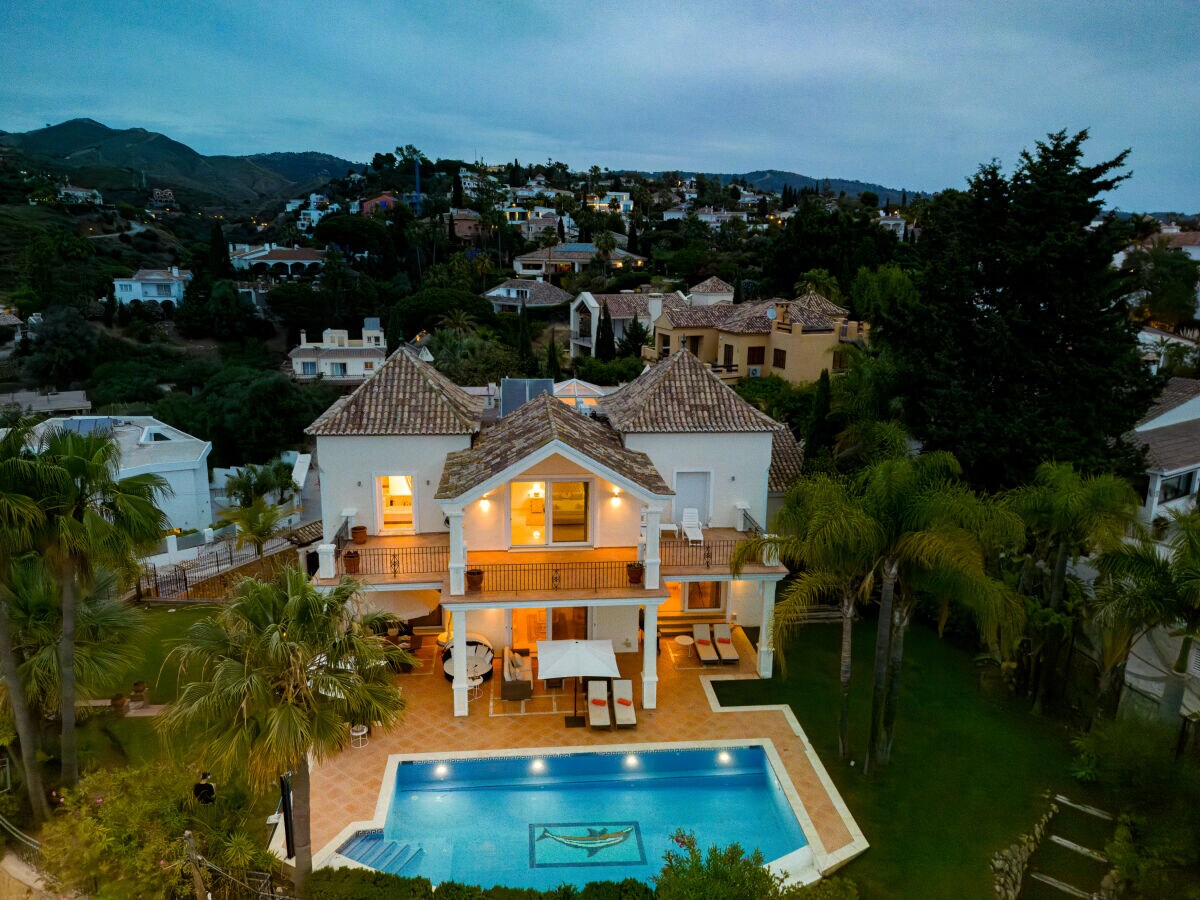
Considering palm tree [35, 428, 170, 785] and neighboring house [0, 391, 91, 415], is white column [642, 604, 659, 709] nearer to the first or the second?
palm tree [35, 428, 170, 785]

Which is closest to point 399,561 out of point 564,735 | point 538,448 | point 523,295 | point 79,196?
point 538,448

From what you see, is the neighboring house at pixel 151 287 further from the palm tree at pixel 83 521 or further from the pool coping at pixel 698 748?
the pool coping at pixel 698 748

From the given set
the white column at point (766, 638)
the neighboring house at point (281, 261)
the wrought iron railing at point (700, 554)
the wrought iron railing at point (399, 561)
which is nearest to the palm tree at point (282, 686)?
the wrought iron railing at point (399, 561)

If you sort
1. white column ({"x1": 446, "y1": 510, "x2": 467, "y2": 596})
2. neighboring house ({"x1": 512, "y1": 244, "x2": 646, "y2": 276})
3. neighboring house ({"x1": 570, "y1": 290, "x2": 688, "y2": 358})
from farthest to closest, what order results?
neighboring house ({"x1": 512, "y1": 244, "x2": 646, "y2": 276})
neighboring house ({"x1": 570, "y1": 290, "x2": 688, "y2": 358})
white column ({"x1": 446, "y1": 510, "x2": 467, "y2": 596})

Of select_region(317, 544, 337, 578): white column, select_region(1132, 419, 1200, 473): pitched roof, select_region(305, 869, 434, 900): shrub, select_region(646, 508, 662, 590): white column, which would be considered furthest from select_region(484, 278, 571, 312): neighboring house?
select_region(305, 869, 434, 900): shrub

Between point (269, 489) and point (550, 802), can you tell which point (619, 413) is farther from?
point (269, 489)

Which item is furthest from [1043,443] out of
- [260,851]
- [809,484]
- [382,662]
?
[260,851]
